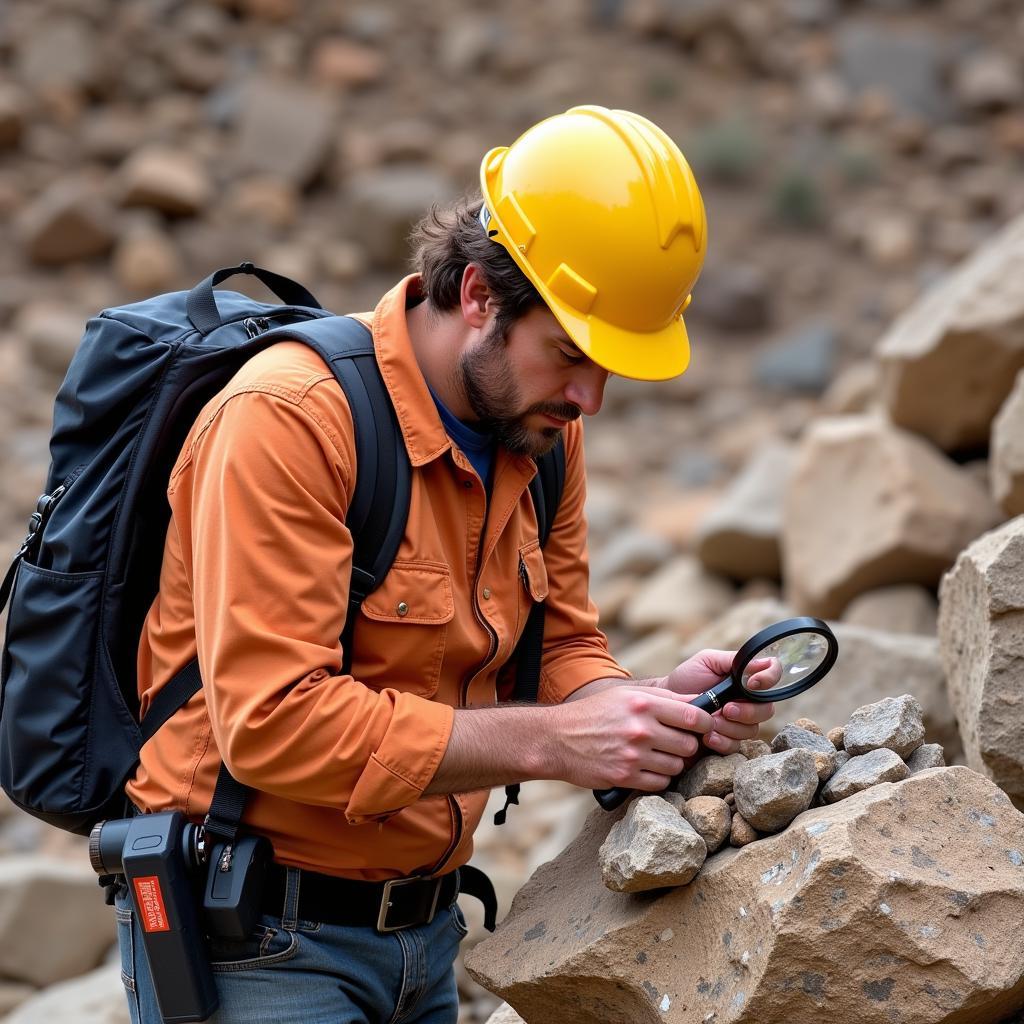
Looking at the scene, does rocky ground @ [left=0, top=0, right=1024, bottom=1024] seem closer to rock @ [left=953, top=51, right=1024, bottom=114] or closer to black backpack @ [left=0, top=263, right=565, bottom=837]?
rock @ [left=953, top=51, right=1024, bottom=114]

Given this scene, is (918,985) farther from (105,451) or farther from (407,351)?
(105,451)

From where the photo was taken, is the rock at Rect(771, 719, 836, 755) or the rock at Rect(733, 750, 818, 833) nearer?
the rock at Rect(733, 750, 818, 833)

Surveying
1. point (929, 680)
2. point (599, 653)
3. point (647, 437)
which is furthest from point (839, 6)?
point (599, 653)

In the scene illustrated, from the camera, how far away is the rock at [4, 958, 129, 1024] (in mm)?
4289

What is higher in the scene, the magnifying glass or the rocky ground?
the magnifying glass

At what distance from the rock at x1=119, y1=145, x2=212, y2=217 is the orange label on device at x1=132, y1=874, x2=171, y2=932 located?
10.8m

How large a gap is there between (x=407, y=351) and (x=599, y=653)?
0.84m

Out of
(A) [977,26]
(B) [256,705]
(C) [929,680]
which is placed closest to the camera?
(B) [256,705]

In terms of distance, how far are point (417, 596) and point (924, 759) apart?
1.02 meters

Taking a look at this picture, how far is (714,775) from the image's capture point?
2.56 metres

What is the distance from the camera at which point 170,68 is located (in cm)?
1434

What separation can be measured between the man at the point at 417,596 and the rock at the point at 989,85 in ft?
46.6

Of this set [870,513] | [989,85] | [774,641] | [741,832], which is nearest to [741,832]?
[741,832]

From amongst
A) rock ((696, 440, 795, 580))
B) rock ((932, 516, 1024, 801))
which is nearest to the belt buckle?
rock ((932, 516, 1024, 801))
